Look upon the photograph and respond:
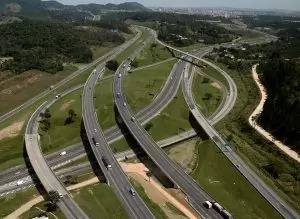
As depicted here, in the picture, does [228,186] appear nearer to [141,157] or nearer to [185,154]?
[185,154]

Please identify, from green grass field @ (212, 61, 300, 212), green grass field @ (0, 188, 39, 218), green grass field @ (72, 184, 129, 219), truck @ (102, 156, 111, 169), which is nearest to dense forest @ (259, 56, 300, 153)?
green grass field @ (212, 61, 300, 212)

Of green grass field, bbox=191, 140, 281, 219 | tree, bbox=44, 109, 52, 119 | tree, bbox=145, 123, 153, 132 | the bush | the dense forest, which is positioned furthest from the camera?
tree, bbox=44, 109, 52, 119

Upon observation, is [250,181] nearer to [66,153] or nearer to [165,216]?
[165,216]

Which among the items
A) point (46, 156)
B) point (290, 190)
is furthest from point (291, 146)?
point (46, 156)

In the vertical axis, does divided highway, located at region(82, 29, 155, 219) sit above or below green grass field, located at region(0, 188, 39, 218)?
above

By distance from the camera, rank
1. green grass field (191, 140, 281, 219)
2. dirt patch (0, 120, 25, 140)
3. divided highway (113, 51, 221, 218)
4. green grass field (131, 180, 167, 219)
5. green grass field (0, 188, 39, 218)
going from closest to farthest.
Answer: green grass field (131, 180, 167, 219), green grass field (191, 140, 281, 219), divided highway (113, 51, 221, 218), green grass field (0, 188, 39, 218), dirt patch (0, 120, 25, 140)

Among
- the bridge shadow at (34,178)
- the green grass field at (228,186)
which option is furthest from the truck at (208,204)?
the bridge shadow at (34,178)

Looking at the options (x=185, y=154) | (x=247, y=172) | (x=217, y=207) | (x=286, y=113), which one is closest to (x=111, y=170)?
(x=185, y=154)

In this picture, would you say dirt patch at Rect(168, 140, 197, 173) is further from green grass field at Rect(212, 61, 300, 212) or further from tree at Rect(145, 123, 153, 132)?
tree at Rect(145, 123, 153, 132)
